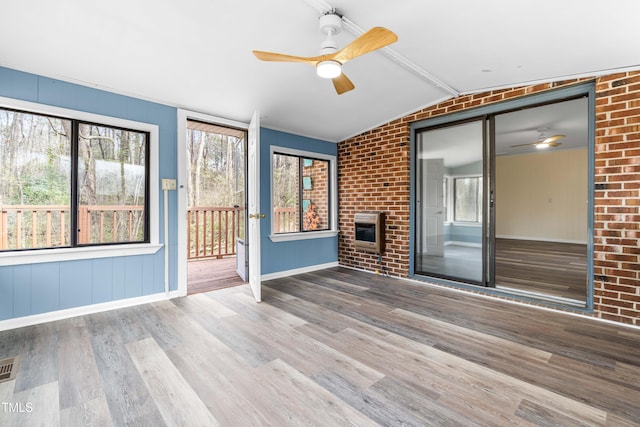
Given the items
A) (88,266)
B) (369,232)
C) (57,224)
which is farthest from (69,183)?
(369,232)

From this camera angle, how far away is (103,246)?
126 inches

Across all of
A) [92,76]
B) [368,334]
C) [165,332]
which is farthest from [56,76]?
[368,334]

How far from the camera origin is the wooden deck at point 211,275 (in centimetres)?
418

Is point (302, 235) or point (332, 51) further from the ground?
point (332, 51)

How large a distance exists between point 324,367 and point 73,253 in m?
2.74

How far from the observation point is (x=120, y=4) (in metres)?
2.09

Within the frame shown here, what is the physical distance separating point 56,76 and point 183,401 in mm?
3172

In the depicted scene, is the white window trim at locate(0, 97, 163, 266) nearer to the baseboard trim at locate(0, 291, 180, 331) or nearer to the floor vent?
the baseboard trim at locate(0, 291, 180, 331)

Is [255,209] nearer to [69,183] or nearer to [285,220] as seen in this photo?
[285,220]

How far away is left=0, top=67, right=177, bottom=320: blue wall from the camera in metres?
2.74

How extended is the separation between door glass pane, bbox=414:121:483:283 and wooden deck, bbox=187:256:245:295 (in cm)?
286

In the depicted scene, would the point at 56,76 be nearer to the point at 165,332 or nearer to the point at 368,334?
the point at 165,332

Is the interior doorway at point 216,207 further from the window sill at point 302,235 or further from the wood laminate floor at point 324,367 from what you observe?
the wood laminate floor at point 324,367

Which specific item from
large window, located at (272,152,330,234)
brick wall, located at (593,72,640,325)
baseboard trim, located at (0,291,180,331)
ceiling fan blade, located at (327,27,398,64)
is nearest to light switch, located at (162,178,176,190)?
baseboard trim, located at (0,291,180,331)
